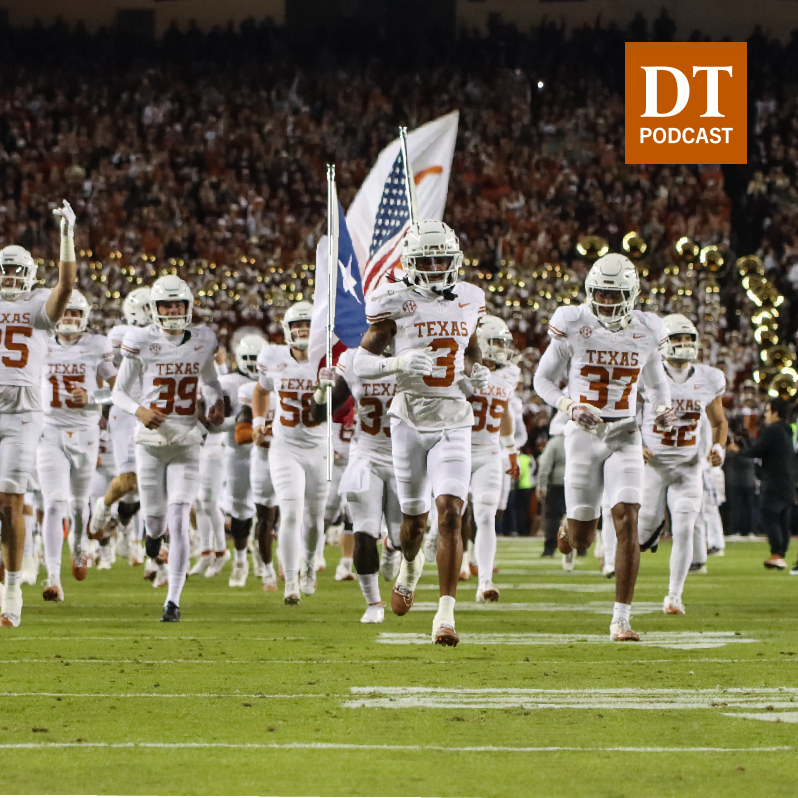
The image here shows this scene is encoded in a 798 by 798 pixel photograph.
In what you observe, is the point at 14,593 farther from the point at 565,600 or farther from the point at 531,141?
the point at 531,141

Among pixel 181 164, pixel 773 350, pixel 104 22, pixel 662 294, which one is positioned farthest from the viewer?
pixel 104 22

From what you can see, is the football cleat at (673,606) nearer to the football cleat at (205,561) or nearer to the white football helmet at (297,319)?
the white football helmet at (297,319)

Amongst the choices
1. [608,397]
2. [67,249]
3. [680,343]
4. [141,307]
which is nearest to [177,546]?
[67,249]

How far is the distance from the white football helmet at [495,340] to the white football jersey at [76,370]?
9.48ft

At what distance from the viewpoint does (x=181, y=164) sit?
102 ft

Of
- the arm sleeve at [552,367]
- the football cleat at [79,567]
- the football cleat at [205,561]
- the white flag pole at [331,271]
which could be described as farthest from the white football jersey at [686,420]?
the football cleat at [205,561]

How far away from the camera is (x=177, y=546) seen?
30.6 feet

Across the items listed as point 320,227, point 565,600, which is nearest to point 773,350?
point 320,227

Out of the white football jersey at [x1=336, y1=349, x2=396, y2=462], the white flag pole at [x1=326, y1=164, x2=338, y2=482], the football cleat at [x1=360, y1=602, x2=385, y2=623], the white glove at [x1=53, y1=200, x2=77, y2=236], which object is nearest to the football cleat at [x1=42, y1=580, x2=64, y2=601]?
the white flag pole at [x1=326, y1=164, x2=338, y2=482]

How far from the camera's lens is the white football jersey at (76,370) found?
1148cm

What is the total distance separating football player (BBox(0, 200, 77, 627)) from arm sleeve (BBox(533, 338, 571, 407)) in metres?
2.57

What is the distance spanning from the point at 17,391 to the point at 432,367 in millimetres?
2433

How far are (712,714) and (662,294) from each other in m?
22.3

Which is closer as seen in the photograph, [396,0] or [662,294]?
[662,294]
